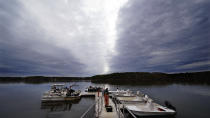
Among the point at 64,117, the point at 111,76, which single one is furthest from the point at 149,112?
the point at 111,76

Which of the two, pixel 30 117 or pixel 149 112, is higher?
pixel 149 112

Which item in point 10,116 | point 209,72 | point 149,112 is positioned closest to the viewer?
point 149,112

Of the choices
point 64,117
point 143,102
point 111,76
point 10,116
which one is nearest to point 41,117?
point 64,117

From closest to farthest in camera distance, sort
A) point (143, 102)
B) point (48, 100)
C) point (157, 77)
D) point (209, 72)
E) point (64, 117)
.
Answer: point (64, 117) < point (143, 102) < point (48, 100) < point (209, 72) < point (157, 77)

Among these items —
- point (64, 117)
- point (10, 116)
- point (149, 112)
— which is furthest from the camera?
point (10, 116)

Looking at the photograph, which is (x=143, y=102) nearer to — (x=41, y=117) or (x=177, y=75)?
(x=41, y=117)

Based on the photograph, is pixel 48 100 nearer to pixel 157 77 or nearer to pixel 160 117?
pixel 160 117

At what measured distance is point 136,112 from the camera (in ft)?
36.5

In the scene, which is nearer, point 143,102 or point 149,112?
point 149,112

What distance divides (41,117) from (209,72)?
208658 millimetres

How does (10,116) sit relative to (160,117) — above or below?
below

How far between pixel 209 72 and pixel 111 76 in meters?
142

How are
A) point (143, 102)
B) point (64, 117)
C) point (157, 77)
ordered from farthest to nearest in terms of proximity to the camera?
point (157, 77), point (143, 102), point (64, 117)

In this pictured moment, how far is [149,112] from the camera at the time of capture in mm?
10836
